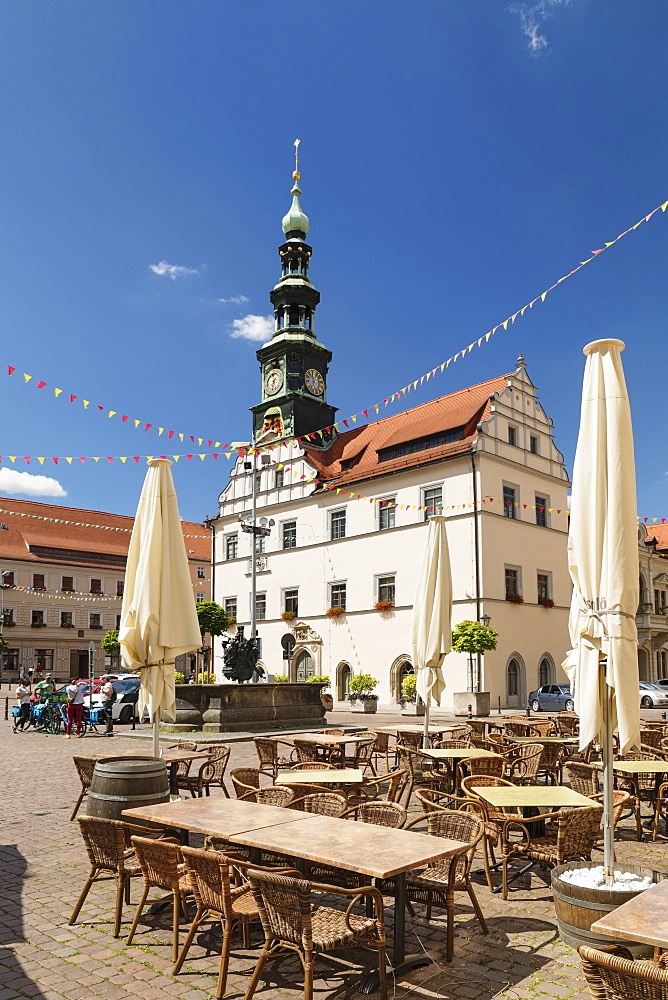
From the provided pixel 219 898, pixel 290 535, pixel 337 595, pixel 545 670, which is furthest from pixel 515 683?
pixel 219 898

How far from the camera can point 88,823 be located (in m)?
5.99

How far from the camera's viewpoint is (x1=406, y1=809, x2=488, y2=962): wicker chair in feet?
17.2

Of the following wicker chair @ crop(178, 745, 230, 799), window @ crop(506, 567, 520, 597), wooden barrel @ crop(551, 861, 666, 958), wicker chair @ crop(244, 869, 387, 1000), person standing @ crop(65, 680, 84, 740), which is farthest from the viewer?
window @ crop(506, 567, 520, 597)

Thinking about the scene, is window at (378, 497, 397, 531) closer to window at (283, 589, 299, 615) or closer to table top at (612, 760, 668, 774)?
window at (283, 589, 299, 615)

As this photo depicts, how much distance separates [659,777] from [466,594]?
79.3 ft

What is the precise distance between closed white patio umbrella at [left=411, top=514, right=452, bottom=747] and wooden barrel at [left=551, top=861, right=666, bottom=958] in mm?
6690

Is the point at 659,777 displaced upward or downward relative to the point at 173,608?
downward

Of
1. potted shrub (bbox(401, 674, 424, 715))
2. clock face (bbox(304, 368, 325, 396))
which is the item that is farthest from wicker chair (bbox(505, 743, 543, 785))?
clock face (bbox(304, 368, 325, 396))

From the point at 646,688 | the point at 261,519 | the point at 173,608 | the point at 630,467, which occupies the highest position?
the point at 261,519

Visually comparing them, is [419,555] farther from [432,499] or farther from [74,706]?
[74,706]

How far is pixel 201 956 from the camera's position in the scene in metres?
5.34

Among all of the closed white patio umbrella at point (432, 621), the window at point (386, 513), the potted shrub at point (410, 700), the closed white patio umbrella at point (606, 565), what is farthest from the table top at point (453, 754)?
the window at point (386, 513)

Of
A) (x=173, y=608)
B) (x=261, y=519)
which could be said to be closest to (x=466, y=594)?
(x=261, y=519)

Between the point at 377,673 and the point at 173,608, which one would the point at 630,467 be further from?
the point at 377,673
